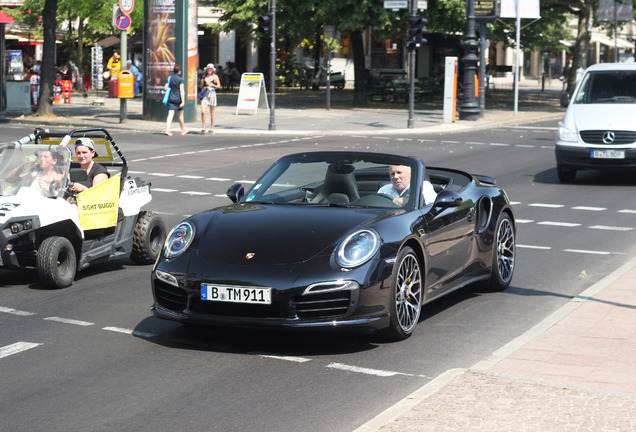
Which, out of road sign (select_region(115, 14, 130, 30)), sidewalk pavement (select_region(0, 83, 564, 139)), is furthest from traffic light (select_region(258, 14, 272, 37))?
road sign (select_region(115, 14, 130, 30))

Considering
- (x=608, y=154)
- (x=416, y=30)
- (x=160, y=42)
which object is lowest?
(x=608, y=154)

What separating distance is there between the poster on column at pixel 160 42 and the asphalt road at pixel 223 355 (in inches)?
869

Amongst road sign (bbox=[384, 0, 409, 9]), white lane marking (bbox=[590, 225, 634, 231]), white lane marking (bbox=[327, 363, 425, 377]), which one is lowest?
white lane marking (bbox=[327, 363, 425, 377])

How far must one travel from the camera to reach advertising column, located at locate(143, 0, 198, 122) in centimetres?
3294

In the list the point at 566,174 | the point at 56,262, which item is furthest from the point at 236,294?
the point at 566,174

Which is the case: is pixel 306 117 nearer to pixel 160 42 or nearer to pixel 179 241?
pixel 160 42

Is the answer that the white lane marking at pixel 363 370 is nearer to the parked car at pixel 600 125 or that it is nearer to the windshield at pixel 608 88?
the parked car at pixel 600 125

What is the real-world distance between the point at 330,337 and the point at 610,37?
247 feet

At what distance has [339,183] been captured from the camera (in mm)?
8000

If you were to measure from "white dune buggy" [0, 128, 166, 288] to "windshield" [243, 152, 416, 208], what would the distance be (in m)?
2.07

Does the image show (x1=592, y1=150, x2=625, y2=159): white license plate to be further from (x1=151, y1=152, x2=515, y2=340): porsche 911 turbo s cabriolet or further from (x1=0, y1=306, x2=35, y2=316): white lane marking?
(x1=0, y1=306, x2=35, y2=316): white lane marking

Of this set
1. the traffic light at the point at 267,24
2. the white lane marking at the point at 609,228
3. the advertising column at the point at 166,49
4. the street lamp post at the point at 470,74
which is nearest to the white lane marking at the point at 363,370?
the white lane marking at the point at 609,228

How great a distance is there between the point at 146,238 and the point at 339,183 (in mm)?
3089

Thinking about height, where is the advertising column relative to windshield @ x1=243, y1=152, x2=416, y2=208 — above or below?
above
